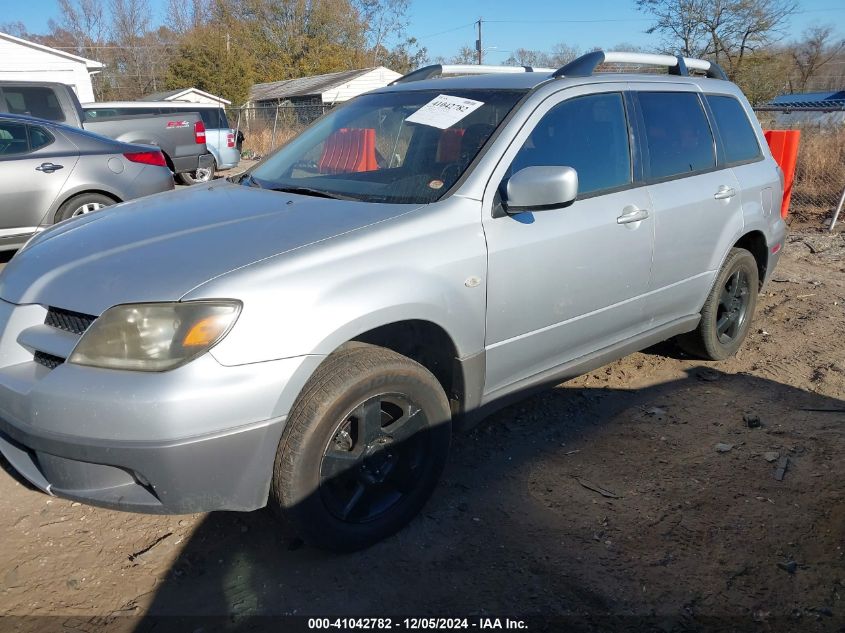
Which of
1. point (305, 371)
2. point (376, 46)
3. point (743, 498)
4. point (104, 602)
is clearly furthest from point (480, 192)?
point (376, 46)

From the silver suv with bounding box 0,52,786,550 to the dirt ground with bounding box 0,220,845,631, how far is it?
0.84ft

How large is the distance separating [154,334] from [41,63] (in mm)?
31373

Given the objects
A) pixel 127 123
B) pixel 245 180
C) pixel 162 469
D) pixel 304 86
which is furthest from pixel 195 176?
pixel 304 86

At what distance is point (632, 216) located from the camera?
3451 mm

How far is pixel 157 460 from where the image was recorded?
83.9 inches

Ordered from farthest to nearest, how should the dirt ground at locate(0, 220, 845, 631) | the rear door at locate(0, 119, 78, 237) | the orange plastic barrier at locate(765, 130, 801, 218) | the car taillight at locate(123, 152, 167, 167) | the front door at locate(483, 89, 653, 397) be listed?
1. the orange plastic barrier at locate(765, 130, 801, 218)
2. the car taillight at locate(123, 152, 167, 167)
3. the rear door at locate(0, 119, 78, 237)
4. the front door at locate(483, 89, 653, 397)
5. the dirt ground at locate(0, 220, 845, 631)

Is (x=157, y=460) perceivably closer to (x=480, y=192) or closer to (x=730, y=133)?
(x=480, y=192)

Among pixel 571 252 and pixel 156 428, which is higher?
pixel 571 252

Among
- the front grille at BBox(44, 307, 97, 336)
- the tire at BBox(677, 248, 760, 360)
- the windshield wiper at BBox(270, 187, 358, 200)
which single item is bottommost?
the tire at BBox(677, 248, 760, 360)

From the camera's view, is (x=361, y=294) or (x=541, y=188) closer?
(x=361, y=294)

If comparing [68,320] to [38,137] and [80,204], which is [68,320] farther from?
[38,137]

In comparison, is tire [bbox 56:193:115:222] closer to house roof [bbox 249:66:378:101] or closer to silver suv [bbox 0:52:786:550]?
silver suv [bbox 0:52:786:550]

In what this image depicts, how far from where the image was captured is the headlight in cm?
215

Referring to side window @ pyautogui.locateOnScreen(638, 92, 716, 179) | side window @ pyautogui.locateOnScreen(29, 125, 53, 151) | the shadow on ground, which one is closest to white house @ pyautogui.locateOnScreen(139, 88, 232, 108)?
side window @ pyautogui.locateOnScreen(29, 125, 53, 151)
